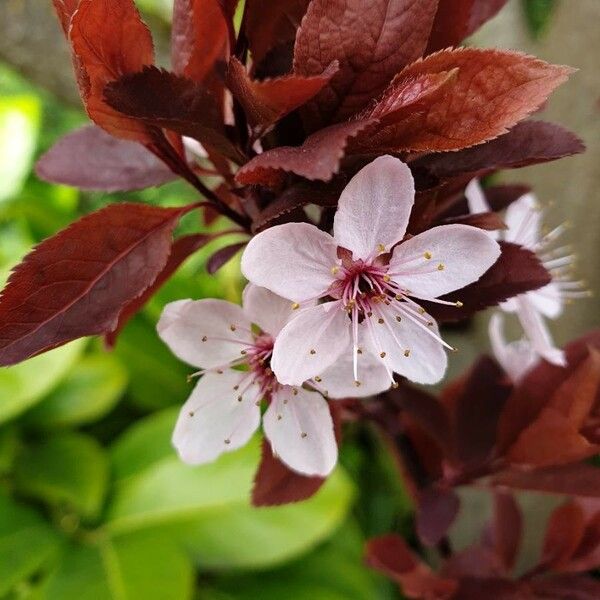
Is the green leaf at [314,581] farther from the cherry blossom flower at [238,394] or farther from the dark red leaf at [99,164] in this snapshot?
the dark red leaf at [99,164]

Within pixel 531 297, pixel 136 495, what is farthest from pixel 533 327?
pixel 136 495

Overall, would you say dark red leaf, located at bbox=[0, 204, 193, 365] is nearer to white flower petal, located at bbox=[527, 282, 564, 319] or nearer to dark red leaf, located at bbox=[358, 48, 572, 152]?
dark red leaf, located at bbox=[358, 48, 572, 152]

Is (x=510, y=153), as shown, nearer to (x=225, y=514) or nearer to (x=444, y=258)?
(x=444, y=258)

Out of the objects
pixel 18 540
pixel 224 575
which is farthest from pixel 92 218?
pixel 224 575

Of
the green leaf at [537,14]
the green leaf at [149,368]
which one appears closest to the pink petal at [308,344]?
the green leaf at [149,368]

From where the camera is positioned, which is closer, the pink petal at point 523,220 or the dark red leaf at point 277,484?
the dark red leaf at point 277,484

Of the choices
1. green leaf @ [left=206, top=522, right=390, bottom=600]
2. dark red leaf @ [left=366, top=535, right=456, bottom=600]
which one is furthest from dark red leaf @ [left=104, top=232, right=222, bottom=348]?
green leaf @ [left=206, top=522, right=390, bottom=600]
